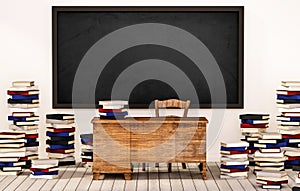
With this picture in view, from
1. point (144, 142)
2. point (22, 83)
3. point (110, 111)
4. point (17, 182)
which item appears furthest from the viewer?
point (22, 83)

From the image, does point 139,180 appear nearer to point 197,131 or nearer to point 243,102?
point 197,131

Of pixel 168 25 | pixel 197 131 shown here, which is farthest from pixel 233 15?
pixel 197 131

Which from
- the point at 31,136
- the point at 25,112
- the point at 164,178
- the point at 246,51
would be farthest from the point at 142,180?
the point at 246,51

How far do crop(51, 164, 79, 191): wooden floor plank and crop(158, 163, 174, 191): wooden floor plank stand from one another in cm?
103

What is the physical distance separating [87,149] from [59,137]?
0.40m

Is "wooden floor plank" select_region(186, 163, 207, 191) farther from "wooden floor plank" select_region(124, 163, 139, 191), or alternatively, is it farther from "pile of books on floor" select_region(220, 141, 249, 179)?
"wooden floor plank" select_region(124, 163, 139, 191)

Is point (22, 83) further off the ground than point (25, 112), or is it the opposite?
point (22, 83)

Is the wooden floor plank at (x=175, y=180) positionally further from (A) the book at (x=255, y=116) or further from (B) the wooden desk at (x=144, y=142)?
(A) the book at (x=255, y=116)

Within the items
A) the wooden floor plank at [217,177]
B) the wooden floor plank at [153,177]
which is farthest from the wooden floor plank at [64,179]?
the wooden floor plank at [217,177]

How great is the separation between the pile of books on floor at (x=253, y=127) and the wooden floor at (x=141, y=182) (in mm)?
502

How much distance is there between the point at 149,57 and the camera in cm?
935

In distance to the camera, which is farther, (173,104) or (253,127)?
(253,127)

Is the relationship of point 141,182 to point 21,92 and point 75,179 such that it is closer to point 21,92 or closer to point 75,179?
point 75,179

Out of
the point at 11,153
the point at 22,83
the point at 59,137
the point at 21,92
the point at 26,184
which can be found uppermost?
the point at 22,83
